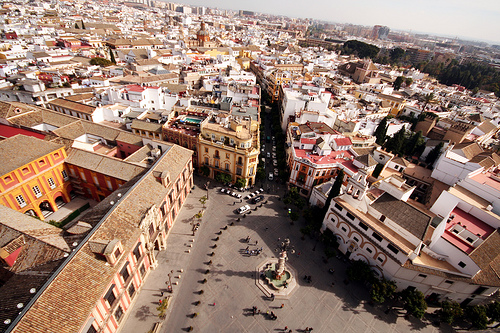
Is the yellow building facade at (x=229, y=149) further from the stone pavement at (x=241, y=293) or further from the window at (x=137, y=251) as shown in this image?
the window at (x=137, y=251)

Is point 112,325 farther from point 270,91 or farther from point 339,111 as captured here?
point 270,91

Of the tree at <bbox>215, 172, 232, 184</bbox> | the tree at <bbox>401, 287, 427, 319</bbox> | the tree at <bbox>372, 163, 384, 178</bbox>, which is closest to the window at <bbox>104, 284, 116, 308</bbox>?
the tree at <bbox>215, 172, 232, 184</bbox>

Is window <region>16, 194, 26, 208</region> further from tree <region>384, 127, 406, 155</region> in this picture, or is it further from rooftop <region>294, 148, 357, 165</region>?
tree <region>384, 127, 406, 155</region>

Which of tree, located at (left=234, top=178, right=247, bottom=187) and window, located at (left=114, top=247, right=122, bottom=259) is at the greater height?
window, located at (left=114, top=247, right=122, bottom=259)

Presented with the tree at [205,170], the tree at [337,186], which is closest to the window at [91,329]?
the tree at [205,170]

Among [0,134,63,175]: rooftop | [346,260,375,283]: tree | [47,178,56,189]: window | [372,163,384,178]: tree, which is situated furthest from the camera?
[372,163,384,178]: tree

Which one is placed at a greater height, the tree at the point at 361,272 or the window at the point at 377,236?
the window at the point at 377,236

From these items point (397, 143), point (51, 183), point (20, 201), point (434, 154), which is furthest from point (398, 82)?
point (20, 201)
